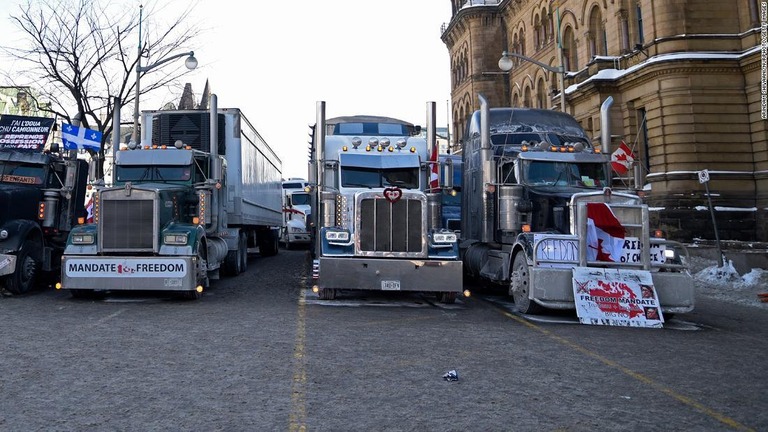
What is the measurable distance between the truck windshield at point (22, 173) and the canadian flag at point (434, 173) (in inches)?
347

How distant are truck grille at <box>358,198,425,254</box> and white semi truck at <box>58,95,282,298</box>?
3.33 metres

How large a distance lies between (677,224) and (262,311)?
21.9 meters

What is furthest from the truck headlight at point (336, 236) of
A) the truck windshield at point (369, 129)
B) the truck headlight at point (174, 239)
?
the truck windshield at point (369, 129)

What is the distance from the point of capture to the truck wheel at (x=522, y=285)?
11.4 meters

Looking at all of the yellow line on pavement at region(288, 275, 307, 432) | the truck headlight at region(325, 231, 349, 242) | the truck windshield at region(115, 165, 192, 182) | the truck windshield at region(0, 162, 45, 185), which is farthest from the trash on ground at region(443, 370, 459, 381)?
the truck windshield at region(0, 162, 45, 185)

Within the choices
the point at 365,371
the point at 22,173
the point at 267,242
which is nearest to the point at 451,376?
the point at 365,371

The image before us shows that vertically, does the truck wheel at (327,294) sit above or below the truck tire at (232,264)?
below

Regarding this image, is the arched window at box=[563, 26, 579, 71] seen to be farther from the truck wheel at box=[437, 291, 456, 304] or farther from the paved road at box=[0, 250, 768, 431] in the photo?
the paved road at box=[0, 250, 768, 431]

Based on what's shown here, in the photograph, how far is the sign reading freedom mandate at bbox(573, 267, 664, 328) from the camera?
10.6m

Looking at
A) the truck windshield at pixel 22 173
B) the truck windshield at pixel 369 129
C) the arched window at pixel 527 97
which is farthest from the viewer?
the arched window at pixel 527 97

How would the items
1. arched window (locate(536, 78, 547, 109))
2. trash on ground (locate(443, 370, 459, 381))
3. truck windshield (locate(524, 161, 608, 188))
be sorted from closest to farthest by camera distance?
trash on ground (locate(443, 370, 459, 381)) → truck windshield (locate(524, 161, 608, 188)) → arched window (locate(536, 78, 547, 109))

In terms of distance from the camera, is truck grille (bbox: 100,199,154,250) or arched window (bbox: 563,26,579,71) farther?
arched window (bbox: 563,26,579,71)

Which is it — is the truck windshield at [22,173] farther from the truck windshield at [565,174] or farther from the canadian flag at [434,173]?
the truck windshield at [565,174]

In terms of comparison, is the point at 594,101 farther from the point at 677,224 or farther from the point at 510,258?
the point at 510,258
